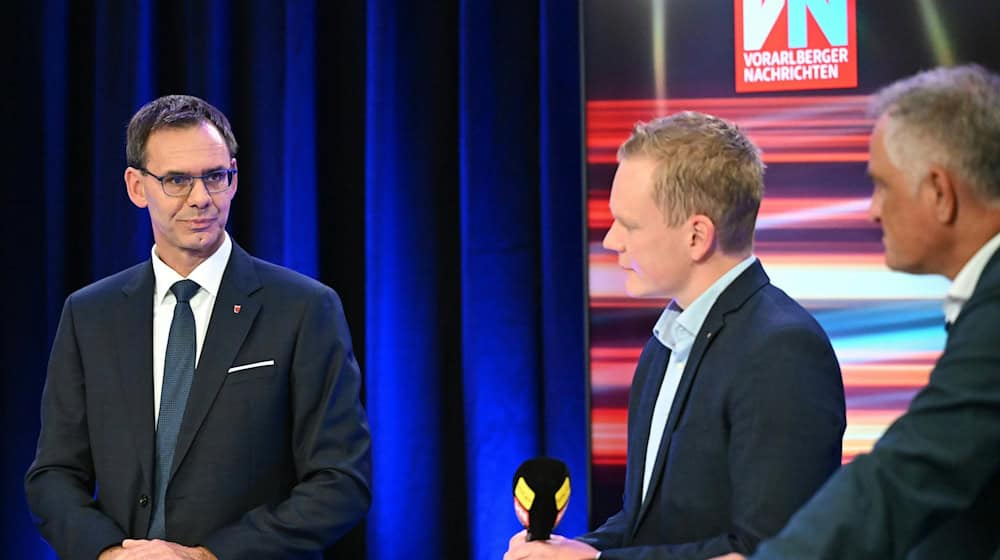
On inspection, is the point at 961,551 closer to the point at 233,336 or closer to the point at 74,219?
the point at 233,336

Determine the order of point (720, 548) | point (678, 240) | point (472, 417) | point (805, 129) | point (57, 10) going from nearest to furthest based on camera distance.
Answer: point (720, 548), point (678, 240), point (805, 129), point (472, 417), point (57, 10)

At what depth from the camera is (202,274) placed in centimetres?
276

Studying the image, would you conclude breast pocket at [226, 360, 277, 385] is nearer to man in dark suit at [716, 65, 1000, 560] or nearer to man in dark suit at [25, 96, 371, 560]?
man in dark suit at [25, 96, 371, 560]

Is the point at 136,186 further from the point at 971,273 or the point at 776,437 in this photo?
the point at 971,273

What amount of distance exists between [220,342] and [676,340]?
1.08m

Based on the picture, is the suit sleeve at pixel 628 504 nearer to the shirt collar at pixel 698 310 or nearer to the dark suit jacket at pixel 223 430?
the shirt collar at pixel 698 310

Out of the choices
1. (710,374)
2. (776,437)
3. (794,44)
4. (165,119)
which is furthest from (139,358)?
(794,44)

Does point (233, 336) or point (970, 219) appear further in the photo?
point (233, 336)

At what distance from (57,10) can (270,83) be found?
0.80 meters

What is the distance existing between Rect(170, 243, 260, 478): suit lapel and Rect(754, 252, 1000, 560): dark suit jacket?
152 cm

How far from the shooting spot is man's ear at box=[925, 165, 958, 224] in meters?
1.58

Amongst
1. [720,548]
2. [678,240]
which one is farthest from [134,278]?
[720,548]

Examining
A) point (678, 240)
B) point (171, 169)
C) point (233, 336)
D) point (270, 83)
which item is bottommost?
point (233, 336)

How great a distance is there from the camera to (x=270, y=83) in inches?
154
